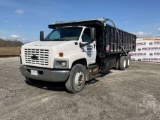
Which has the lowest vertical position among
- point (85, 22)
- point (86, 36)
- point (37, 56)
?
point (37, 56)

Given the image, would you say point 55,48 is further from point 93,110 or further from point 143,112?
point 143,112

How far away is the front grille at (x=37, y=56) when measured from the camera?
6.53 metres

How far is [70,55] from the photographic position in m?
6.70

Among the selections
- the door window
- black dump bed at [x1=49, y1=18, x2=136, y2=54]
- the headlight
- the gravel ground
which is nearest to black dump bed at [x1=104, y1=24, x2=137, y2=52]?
black dump bed at [x1=49, y1=18, x2=136, y2=54]

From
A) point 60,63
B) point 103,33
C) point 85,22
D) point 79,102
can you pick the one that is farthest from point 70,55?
point 103,33

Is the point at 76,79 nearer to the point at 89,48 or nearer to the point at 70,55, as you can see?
the point at 70,55

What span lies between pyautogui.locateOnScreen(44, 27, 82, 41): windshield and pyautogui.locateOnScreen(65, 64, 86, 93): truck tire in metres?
1.21

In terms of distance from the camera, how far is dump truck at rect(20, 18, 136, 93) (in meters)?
6.49

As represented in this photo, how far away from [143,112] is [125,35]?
8.65m

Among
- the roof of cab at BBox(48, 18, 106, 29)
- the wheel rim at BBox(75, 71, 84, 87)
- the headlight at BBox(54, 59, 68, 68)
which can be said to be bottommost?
the wheel rim at BBox(75, 71, 84, 87)

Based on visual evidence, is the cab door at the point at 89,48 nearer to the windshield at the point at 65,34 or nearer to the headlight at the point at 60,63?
the windshield at the point at 65,34

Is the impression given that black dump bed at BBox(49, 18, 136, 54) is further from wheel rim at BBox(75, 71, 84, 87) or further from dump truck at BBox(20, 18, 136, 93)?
wheel rim at BBox(75, 71, 84, 87)

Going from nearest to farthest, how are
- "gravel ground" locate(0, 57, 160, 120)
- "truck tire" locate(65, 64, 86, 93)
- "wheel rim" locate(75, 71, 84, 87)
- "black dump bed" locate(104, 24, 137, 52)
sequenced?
"gravel ground" locate(0, 57, 160, 120), "truck tire" locate(65, 64, 86, 93), "wheel rim" locate(75, 71, 84, 87), "black dump bed" locate(104, 24, 137, 52)

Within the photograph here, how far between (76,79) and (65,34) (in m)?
1.96
